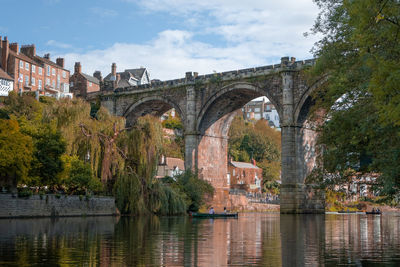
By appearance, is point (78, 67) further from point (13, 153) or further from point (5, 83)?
point (13, 153)

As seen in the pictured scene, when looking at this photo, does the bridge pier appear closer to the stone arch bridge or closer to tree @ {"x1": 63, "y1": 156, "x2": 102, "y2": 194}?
the stone arch bridge

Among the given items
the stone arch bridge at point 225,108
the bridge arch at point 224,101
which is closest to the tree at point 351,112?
the stone arch bridge at point 225,108

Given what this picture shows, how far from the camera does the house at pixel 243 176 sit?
77.4 meters

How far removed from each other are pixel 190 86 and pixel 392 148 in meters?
33.2

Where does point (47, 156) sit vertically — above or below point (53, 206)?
above

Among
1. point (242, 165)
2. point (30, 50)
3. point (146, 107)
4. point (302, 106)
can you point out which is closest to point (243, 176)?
point (242, 165)

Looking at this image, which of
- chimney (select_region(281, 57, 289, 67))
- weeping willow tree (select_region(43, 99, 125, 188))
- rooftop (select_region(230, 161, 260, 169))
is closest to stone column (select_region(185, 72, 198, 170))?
chimney (select_region(281, 57, 289, 67))

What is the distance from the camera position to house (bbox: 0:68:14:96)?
59.7 m

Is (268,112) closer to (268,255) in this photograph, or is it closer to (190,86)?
(190,86)

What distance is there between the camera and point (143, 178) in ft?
95.3

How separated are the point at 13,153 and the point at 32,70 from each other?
145 feet

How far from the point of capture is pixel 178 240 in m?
14.8

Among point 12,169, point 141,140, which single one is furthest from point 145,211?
point 12,169

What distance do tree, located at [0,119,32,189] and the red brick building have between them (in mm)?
38515
